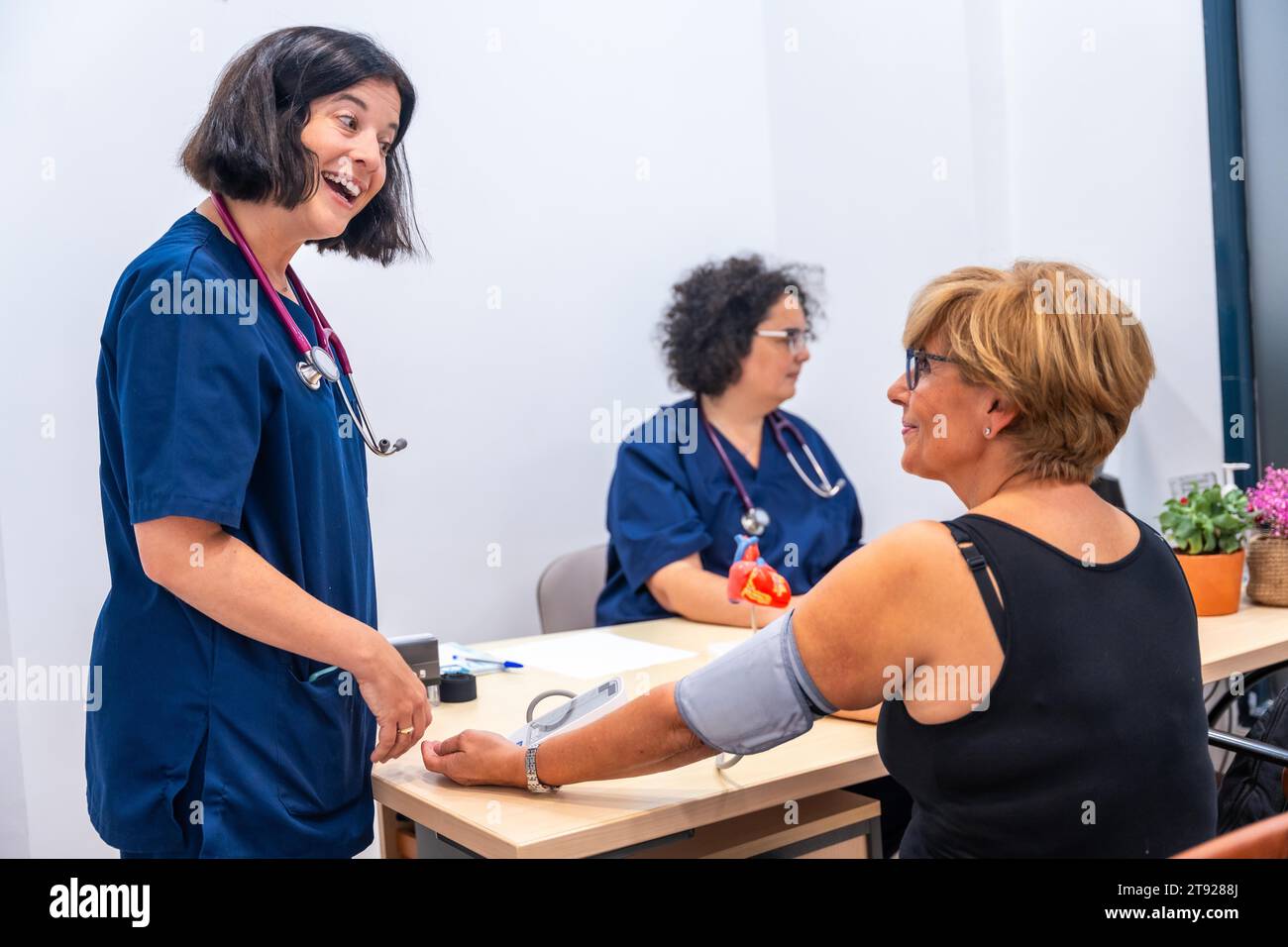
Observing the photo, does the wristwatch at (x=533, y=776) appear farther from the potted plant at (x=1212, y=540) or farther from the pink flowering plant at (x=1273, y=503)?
the pink flowering plant at (x=1273, y=503)

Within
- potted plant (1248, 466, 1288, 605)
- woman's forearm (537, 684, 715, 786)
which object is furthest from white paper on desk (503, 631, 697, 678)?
potted plant (1248, 466, 1288, 605)

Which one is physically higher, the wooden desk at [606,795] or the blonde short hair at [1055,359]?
the blonde short hair at [1055,359]

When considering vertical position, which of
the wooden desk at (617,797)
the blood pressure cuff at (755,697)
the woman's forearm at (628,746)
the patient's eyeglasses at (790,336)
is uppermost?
the patient's eyeglasses at (790,336)

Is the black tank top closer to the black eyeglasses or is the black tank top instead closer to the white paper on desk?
the black eyeglasses

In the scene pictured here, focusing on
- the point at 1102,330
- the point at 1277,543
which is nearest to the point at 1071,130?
the point at 1277,543

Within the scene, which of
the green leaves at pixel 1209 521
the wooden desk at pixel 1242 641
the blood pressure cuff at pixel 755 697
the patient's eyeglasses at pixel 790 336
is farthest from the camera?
the patient's eyeglasses at pixel 790 336

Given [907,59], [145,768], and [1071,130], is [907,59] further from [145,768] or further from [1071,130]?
[145,768]

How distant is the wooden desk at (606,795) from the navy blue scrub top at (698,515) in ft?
2.82

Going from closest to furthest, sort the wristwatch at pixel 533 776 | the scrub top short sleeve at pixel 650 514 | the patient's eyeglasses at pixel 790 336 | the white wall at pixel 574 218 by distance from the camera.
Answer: the wristwatch at pixel 533 776, the white wall at pixel 574 218, the scrub top short sleeve at pixel 650 514, the patient's eyeglasses at pixel 790 336

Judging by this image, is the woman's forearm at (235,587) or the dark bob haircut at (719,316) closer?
the woman's forearm at (235,587)

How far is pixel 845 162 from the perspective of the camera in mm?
3398

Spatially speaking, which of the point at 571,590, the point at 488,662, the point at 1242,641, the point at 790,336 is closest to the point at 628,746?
the point at 488,662

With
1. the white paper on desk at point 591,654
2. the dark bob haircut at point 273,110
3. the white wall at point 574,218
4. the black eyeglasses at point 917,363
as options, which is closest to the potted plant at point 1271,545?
the white wall at point 574,218

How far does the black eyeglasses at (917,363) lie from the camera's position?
4.43 ft
